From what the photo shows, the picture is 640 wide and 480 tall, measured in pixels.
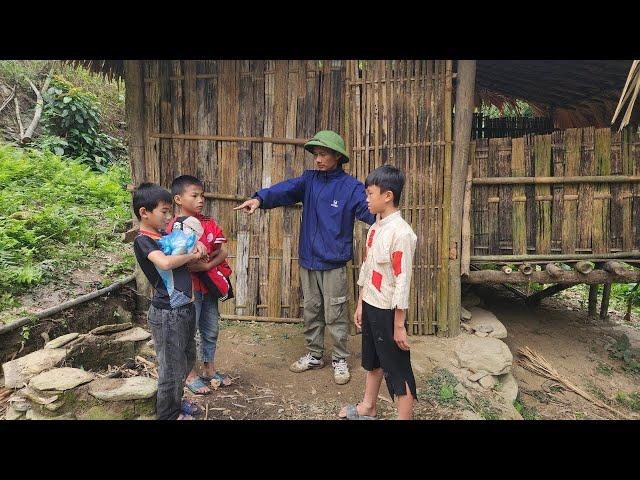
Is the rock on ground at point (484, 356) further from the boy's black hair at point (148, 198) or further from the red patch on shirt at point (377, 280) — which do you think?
the boy's black hair at point (148, 198)

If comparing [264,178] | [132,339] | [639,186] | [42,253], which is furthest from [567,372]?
[42,253]

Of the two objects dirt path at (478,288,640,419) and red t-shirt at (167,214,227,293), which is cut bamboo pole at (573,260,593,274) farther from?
red t-shirt at (167,214,227,293)

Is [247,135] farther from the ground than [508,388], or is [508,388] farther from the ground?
[247,135]

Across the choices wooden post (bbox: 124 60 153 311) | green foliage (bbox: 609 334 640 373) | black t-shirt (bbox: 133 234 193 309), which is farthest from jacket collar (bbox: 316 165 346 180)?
green foliage (bbox: 609 334 640 373)

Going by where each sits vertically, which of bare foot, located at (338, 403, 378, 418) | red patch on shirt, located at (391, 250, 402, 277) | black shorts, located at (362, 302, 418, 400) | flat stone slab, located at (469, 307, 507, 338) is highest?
red patch on shirt, located at (391, 250, 402, 277)

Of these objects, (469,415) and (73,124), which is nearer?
(469,415)

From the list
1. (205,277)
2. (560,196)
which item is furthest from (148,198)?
(560,196)

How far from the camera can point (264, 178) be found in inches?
194

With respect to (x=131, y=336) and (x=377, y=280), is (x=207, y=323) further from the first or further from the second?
(x=377, y=280)

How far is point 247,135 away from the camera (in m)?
4.93

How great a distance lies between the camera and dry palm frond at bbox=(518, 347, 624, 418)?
4609 mm

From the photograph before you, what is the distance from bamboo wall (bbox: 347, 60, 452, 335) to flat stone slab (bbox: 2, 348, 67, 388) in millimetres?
2829

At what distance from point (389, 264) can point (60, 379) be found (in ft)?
7.72
